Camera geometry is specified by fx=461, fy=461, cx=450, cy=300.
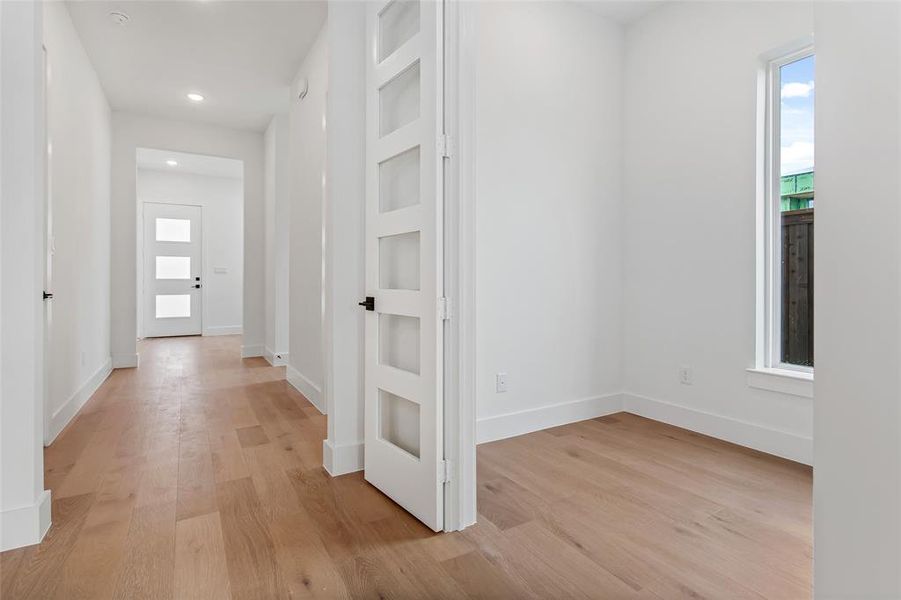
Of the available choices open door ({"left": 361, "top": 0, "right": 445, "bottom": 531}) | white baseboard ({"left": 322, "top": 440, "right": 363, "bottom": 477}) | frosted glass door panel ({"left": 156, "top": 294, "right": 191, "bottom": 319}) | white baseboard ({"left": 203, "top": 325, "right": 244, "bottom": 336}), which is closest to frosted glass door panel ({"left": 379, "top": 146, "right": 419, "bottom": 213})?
open door ({"left": 361, "top": 0, "right": 445, "bottom": 531})

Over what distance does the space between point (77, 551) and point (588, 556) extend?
5.96 ft

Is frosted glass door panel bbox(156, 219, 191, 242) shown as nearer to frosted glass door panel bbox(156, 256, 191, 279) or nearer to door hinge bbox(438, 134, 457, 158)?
frosted glass door panel bbox(156, 256, 191, 279)

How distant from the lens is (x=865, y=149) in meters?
0.70

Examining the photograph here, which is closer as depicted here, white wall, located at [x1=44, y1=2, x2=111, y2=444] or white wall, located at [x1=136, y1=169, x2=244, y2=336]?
white wall, located at [x1=44, y1=2, x2=111, y2=444]

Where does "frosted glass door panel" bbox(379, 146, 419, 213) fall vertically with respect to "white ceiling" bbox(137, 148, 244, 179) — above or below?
below

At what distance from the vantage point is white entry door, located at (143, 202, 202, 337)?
7.82m

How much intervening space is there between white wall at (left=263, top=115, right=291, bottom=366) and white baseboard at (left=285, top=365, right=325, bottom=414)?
38.7 inches

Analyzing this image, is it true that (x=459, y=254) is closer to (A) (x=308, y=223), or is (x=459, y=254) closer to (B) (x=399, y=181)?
(B) (x=399, y=181)

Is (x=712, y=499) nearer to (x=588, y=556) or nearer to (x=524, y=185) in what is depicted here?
(x=588, y=556)

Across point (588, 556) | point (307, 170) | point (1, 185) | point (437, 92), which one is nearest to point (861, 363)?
point (588, 556)

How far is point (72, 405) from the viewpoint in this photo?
131 inches

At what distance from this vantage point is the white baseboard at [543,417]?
9.39 ft

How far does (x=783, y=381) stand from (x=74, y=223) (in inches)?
197

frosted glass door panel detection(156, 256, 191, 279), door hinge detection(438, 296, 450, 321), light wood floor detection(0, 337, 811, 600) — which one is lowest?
light wood floor detection(0, 337, 811, 600)
